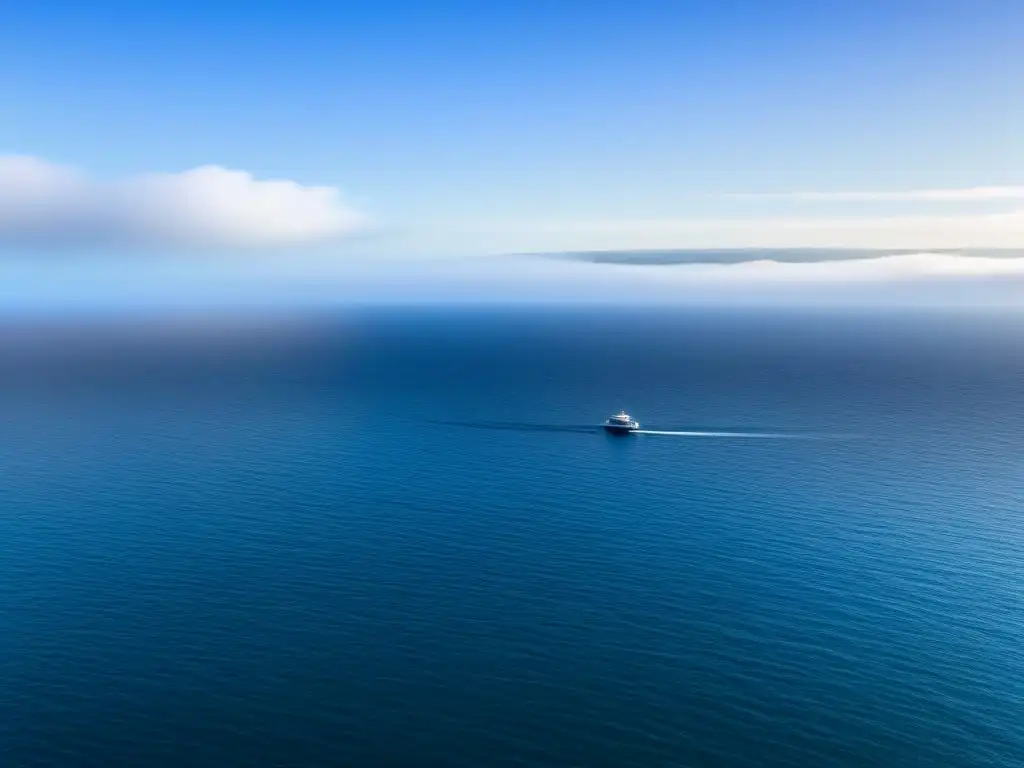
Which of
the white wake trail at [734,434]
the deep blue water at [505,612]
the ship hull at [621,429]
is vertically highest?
the ship hull at [621,429]

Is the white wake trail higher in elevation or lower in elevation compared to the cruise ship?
lower

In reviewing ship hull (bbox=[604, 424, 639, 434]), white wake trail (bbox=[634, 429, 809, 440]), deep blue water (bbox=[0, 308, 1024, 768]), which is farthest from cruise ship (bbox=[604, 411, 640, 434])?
deep blue water (bbox=[0, 308, 1024, 768])

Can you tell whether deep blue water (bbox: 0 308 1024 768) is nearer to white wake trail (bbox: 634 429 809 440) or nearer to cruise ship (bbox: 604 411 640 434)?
white wake trail (bbox: 634 429 809 440)

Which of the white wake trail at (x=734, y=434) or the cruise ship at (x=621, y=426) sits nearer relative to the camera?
the white wake trail at (x=734, y=434)

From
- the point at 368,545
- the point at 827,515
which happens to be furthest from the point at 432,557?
the point at 827,515

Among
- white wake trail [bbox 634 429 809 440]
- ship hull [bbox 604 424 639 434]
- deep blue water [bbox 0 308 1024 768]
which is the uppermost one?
ship hull [bbox 604 424 639 434]

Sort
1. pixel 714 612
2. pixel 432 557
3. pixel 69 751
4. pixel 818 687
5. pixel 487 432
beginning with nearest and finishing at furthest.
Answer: pixel 69 751 < pixel 818 687 < pixel 714 612 < pixel 432 557 < pixel 487 432

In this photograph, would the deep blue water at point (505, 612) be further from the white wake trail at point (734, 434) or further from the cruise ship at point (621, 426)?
the cruise ship at point (621, 426)

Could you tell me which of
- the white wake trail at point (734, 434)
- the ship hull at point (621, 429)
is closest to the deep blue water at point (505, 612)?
the white wake trail at point (734, 434)

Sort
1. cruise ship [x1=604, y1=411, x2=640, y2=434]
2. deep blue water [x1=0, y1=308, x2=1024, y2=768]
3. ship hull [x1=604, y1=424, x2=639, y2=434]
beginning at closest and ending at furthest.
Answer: deep blue water [x1=0, y1=308, x2=1024, y2=768]
ship hull [x1=604, y1=424, x2=639, y2=434]
cruise ship [x1=604, y1=411, x2=640, y2=434]

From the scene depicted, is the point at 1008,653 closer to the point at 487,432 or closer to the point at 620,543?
the point at 620,543

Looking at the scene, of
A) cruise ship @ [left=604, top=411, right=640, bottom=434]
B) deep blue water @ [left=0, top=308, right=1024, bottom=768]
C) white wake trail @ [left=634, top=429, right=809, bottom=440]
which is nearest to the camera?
deep blue water @ [left=0, top=308, right=1024, bottom=768]
